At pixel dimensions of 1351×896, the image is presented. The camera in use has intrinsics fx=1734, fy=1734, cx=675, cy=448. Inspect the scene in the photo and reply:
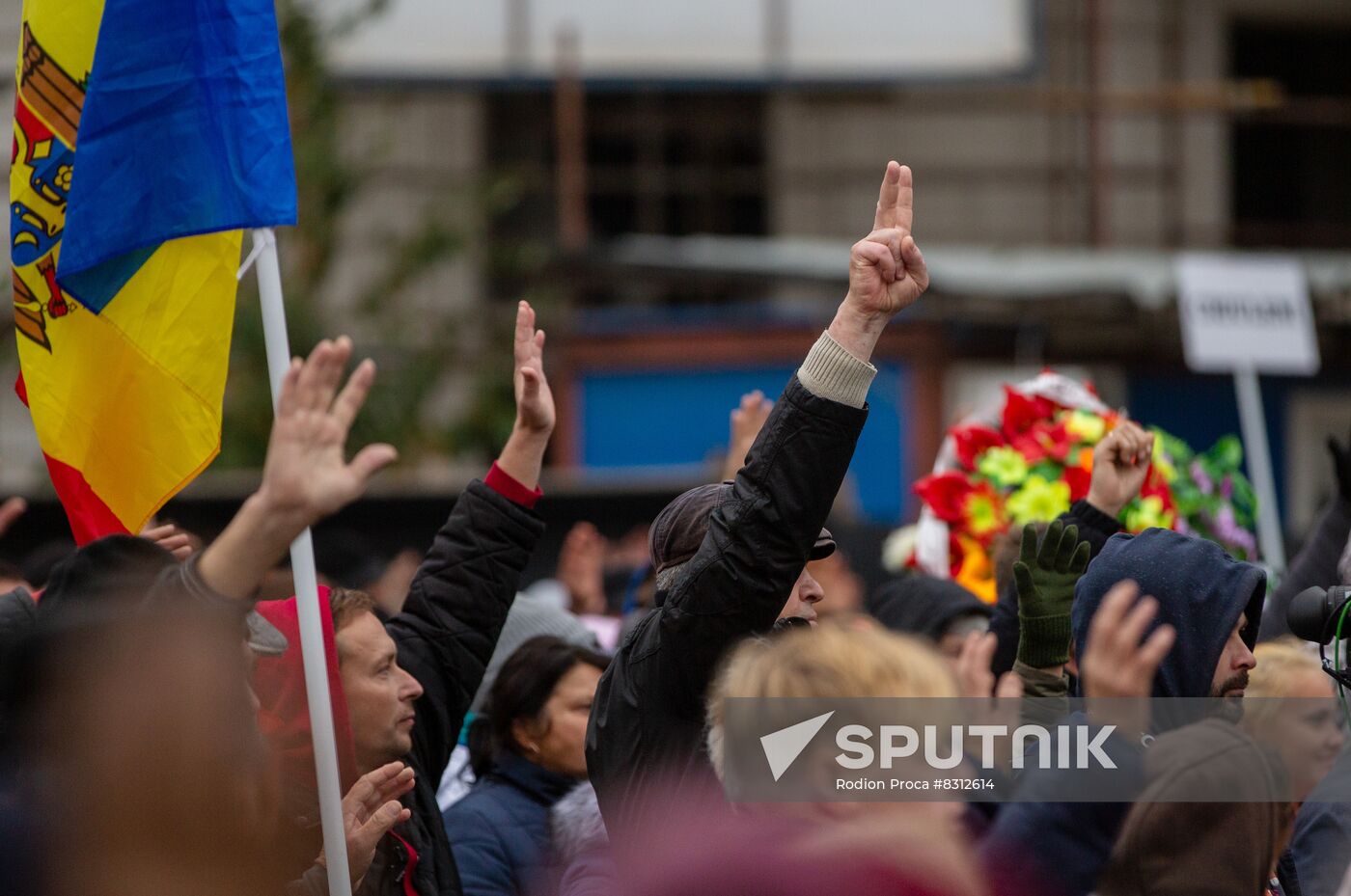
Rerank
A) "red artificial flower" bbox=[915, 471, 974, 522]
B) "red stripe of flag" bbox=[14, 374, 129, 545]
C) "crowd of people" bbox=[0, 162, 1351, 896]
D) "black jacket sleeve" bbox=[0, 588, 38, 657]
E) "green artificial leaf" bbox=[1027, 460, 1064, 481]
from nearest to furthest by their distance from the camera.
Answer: "crowd of people" bbox=[0, 162, 1351, 896] < "black jacket sleeve" bbox=[0, 588, 38, 657] < "red stripe of flag" bbox=[14, 374, 129, 545] < "green artificial leaf" bbox=[1027, 460, 1064, 481] < "red artificial flower" bbox=[915, 471, 974, 522]

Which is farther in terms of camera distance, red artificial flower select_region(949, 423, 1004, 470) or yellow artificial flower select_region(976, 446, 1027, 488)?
Answer: red artificial flower select_region(949, 423, 1004, 470)

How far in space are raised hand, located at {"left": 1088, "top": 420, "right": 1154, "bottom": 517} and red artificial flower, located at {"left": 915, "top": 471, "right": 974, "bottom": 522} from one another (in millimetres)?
1234

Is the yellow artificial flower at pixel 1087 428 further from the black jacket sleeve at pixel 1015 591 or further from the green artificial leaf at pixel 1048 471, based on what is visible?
the black jacket sleeve at pixel 1015 591

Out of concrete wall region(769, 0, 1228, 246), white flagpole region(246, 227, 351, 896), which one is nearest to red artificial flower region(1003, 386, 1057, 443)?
white flagpole region(246, 227, 351, 896)

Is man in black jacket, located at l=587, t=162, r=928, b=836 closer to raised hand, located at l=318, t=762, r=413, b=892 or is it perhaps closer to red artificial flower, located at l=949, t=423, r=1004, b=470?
raised hand, located at l=318, t=762, r=413, b=892

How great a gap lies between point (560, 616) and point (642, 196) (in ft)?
36.3

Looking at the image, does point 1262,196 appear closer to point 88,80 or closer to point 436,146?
point 436,146

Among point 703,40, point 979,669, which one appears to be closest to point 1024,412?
point 979,669

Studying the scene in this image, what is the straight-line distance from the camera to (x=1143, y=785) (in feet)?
7.24

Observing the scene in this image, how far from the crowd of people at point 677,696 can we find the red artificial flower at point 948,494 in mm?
1247

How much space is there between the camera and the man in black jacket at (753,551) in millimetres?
2633

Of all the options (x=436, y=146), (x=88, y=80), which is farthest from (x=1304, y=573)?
(x=436, y=146)

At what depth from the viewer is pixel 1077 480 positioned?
15.6 feet

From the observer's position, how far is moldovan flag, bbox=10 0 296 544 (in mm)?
3248
